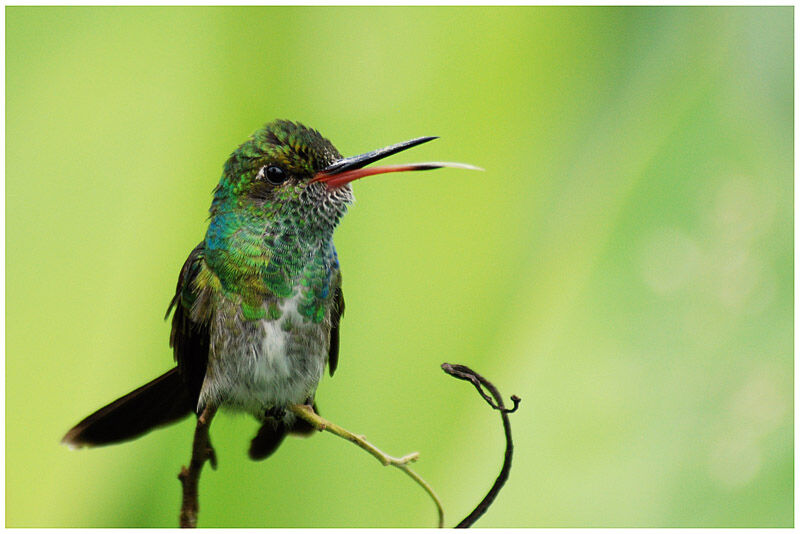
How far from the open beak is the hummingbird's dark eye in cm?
4

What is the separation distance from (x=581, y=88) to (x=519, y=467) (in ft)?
1.78

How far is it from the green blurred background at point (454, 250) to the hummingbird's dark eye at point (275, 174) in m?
0.06

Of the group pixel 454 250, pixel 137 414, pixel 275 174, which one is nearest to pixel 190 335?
pixel 137 414

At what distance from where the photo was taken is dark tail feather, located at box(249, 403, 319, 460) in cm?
100

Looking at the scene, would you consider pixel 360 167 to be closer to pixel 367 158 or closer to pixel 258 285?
pixel 367 158

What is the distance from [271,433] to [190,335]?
169 mm

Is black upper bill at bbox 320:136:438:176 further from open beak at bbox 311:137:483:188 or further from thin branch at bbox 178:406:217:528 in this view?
thin branch at bbox 178:406:217:528

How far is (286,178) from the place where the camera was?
938mm

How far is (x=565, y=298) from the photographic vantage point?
1094mm

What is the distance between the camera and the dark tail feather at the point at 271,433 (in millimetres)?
1004

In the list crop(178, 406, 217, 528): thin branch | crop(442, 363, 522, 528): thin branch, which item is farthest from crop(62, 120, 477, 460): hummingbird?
crop(442, 363, 522, 528): thin branch

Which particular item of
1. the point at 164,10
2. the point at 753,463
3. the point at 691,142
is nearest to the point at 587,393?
the point at 753,463

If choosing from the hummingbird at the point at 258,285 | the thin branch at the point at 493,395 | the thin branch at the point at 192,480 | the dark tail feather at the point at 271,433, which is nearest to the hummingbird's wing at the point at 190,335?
the hummingbird at the point at 258,285

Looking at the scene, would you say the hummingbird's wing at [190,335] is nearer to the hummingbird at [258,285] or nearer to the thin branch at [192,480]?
the hummingbird at [258,285]
